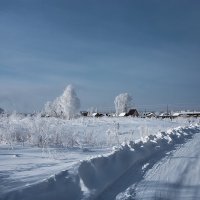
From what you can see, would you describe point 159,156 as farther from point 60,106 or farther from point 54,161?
point 60,106

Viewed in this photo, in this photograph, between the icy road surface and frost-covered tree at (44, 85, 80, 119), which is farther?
frost-covered tree at (44, 85, 80, 119)

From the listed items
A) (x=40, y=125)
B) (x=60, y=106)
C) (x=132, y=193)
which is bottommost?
(x=132, y=193)

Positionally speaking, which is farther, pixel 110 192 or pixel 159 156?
pixel 159 156

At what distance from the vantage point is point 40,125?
14.6m

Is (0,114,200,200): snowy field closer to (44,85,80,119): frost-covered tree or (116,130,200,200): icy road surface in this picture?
(116,130,200,200): icy road surface

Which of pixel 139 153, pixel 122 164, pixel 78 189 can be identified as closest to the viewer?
pixel 78 189

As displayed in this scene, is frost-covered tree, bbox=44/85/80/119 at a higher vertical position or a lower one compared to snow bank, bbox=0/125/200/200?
higher

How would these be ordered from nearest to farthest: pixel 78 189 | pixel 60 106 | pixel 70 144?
1. pixel 78 189
2. pixel 70 144
3. pixel 60 106

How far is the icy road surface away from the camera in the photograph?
20.6 ft

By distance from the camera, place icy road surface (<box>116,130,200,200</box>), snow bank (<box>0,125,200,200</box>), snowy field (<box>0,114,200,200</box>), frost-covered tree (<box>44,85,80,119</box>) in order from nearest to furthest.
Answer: snow bank (<box>0,125,200,200</box>) → snowy field (<box>0,114,200,200</box>) → icy road surface (<box>116,130,200,200</box>) → frost-covered tree (<box>44,85,80,119</box>)

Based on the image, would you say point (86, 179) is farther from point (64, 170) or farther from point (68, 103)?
point (68, 103)

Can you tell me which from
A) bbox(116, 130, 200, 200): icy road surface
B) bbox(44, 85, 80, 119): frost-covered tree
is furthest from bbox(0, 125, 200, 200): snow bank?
bbox(44, 85, 80, 119): frost-covered tree

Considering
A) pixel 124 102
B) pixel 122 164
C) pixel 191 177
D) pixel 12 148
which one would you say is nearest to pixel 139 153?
pixel 122 164

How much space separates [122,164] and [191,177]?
5.25ft
